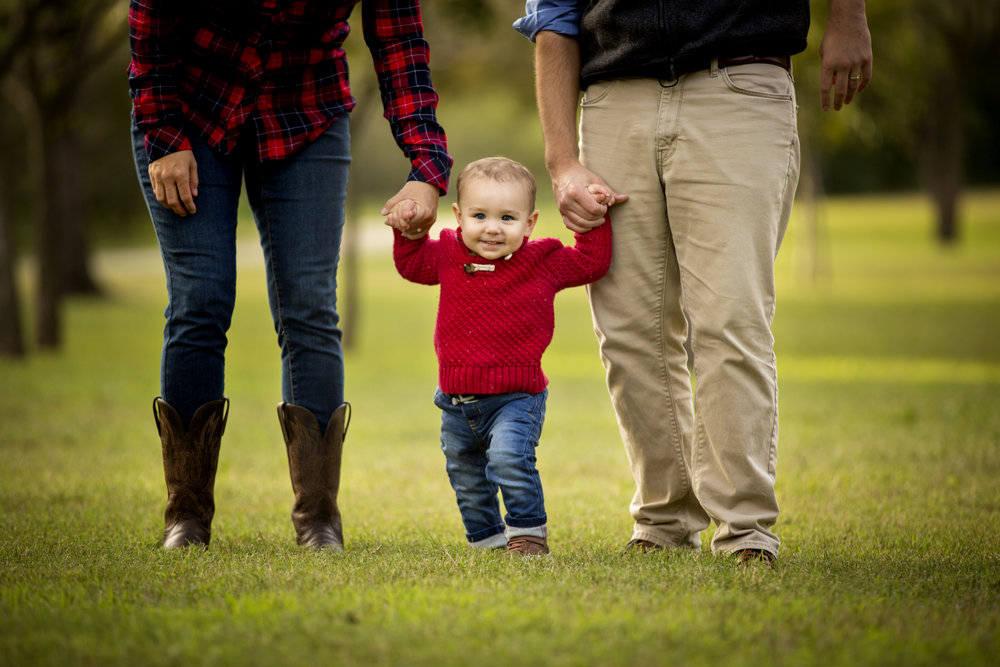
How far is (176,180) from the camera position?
296 centimetres

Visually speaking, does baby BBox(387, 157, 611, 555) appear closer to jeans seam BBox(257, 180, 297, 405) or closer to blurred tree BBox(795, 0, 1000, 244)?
jeans seam BBox(257, 180, 297, 405)

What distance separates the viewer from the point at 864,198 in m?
45.0

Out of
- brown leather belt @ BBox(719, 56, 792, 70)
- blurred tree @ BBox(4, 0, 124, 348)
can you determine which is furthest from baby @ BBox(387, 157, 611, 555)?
blurred tree @ BBox(4, 0, 124, 348)

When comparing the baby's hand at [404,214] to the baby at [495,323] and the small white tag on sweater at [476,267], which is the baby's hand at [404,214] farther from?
the small white tag on sweater at [476,267]

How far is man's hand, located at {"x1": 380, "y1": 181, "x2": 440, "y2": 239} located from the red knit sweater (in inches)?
2.9

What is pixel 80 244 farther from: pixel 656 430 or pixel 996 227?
pixel 996 227

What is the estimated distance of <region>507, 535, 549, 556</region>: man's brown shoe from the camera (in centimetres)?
298

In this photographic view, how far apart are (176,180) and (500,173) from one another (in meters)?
0.93

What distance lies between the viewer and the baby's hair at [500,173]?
3096 mm

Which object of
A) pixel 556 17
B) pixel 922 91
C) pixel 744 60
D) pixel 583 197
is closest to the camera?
Answer: pixel 744 60

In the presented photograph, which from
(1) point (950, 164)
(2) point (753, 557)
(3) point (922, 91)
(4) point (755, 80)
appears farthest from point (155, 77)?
(1) point (950, 164)

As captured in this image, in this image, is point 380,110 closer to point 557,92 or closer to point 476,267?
point 557,92

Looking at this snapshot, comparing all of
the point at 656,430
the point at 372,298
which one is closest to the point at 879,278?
the point at 372,298

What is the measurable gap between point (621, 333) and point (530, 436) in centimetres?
43
